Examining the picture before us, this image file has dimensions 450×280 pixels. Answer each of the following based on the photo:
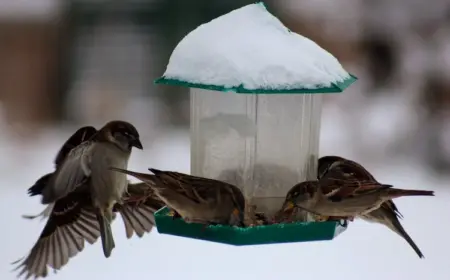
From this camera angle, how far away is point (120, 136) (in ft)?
5.65

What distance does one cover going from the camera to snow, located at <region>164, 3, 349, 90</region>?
4.85 ft

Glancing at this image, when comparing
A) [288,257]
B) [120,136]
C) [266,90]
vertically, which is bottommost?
[288,257]

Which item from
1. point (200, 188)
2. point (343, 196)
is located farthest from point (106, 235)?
point (343, 196)

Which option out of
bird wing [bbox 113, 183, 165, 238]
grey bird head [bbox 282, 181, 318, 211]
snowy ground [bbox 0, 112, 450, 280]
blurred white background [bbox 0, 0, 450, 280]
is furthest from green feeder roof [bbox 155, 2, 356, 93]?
blurred white background [bbox 0, 0, 450, 280]

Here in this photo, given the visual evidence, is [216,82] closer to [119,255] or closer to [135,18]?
[119,255]

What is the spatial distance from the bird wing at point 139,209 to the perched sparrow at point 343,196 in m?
0.39

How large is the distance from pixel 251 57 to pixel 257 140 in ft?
0.76

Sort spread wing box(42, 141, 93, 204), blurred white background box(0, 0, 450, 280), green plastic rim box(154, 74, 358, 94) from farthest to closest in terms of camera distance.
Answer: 1. blurred white background box(0, 0, 450, 280)
2. spread wing box(42, 141, 93, 204)
3. green plastic rim box(154, 74, 358, 94)

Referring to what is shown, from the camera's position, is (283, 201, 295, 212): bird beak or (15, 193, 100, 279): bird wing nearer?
(283, 201, 295, 212): bird beak

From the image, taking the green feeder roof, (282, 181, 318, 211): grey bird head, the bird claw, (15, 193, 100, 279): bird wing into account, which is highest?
the green feeder roof

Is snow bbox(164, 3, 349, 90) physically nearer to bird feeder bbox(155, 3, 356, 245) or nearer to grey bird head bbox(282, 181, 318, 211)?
bird feeder bbox(155, 3, 356, 245)

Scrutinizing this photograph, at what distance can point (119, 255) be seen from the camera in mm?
3533

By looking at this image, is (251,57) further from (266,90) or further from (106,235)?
(106,235)

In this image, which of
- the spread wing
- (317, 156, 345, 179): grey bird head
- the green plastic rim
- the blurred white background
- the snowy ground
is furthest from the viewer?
the blurred white background
